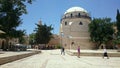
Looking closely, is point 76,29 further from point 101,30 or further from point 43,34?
point 43,34

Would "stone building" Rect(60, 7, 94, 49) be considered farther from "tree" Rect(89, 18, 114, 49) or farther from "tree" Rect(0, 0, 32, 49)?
"tree" Rect(0, 0, 32, 49)

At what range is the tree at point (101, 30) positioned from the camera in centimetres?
7994

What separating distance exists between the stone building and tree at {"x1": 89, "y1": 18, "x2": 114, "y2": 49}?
4.20 m

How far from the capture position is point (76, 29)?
8794cm

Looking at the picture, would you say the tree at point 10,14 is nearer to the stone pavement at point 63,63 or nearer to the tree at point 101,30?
the stone pavement at point 63,63

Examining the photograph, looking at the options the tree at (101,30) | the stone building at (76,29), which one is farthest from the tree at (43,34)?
the tree at (101,30)

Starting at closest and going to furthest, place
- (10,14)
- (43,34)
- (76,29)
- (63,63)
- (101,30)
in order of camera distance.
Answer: (63,63) < (10,14) < (43,34) < (101,30) < (76,29)

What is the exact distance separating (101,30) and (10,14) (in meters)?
40.5

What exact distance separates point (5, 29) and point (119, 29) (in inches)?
1702

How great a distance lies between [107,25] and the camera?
81.4 metres

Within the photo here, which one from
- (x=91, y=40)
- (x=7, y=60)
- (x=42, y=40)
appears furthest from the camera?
(x=91, y=40)

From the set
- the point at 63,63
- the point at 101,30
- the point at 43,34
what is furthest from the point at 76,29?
the point at 63,63

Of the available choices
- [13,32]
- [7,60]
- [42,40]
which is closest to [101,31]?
[42,40]

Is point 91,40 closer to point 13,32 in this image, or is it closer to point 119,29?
point 119,29
